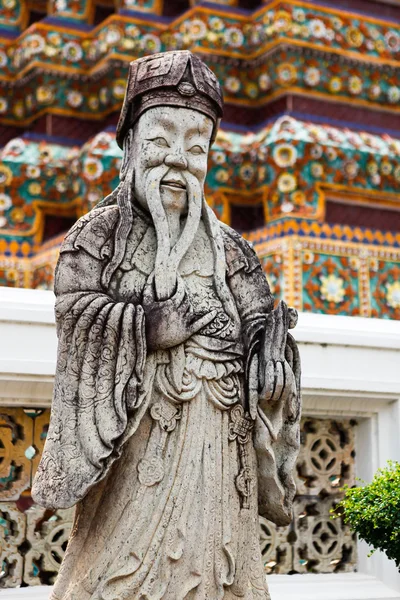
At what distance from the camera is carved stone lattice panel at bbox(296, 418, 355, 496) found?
195 inches

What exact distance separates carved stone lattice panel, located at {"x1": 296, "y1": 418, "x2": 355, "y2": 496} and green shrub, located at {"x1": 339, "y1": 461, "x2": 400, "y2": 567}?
657 millimetres

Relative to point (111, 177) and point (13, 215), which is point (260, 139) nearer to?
point (111, 177)

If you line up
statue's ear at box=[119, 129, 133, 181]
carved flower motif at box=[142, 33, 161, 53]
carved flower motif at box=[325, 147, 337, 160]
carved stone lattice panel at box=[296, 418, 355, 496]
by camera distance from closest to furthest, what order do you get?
statue's ear at box=[119, 129, 133, 181] → carved stone lattice panel at box=[296, 418, 355, 496] → carved flower motif at box=[325, 147, 337, 160] → carved flower motif at box=[142, 33, 161, 53]

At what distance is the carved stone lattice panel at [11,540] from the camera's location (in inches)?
173

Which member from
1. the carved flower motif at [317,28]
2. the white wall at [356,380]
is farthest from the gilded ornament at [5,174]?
the white wall at [356,380]

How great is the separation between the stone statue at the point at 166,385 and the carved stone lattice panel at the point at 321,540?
120cm

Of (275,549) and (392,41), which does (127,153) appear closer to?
(275,549)

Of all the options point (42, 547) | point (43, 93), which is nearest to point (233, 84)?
point (43, 93)

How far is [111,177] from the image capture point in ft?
29.0

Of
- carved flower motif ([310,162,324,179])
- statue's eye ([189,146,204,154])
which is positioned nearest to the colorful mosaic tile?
carved flower motif ([310,162,324,179])

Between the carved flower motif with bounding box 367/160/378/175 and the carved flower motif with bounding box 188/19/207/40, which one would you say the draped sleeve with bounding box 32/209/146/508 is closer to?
the carved flower motif with bounding box 367/160/378/175

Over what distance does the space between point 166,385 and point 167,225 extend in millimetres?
511

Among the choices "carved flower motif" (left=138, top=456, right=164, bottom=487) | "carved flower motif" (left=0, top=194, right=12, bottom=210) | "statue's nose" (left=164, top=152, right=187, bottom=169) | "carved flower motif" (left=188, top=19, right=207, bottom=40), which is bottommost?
"carved flower motif" (left=138, top=456, right=164, bottom=487)

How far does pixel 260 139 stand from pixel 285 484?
554cm
